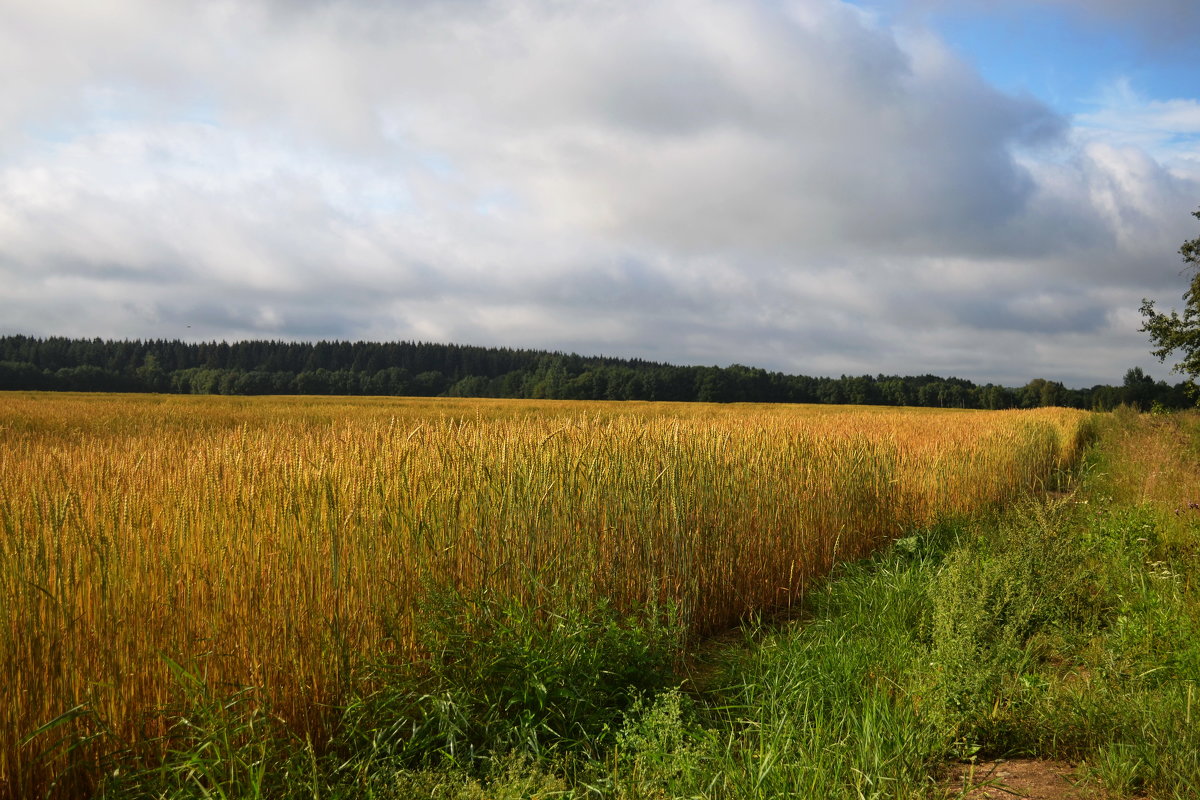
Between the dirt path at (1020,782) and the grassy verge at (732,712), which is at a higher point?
the grassy verge at (732,712)

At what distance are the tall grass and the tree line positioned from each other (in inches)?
→ 2716


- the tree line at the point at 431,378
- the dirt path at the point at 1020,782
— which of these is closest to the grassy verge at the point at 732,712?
the dirt path at the point at 1020,782

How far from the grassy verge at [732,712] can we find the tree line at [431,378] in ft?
226

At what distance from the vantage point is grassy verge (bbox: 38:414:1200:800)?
9.83ft

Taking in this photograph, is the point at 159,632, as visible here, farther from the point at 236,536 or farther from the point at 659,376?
the point at 659,376

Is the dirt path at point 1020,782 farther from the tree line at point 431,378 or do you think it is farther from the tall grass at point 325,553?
the tree line at point 431,378

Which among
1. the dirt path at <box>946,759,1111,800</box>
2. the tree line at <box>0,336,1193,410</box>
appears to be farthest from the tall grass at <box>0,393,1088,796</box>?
the tree line at <box>0,336,1193,410</box>

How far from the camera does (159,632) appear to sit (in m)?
3.38

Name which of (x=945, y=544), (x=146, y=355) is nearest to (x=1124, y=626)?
(x=945, y=544)

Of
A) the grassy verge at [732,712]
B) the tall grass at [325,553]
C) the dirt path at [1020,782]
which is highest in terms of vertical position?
the tall grass at [325,553]

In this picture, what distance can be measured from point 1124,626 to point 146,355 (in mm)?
135977

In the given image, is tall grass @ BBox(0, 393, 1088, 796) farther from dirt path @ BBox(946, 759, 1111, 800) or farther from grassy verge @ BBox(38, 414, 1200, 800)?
dirt path @ BBox(946, 759, 1111, 800)

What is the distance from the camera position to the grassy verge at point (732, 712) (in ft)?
9.83

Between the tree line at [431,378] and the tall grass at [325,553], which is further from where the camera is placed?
the tree line at [431,378]
